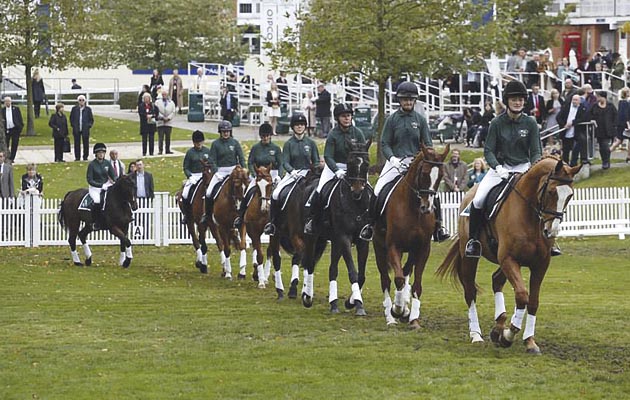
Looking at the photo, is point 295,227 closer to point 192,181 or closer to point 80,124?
point 192,181

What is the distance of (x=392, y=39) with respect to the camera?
40.2 metres

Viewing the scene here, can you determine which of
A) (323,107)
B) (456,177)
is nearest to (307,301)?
(456,177)

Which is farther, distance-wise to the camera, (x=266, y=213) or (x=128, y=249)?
(x=128, y=249)

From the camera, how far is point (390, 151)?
61.0ft

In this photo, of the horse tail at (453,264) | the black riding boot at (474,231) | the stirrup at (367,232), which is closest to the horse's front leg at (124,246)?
the stirrup at (367,232)

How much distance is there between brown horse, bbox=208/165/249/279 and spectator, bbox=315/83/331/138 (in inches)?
847

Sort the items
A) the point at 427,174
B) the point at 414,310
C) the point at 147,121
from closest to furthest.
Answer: the point at 427,174 < the point at 414,310 < the point at 147,121

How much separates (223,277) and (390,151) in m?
8.32

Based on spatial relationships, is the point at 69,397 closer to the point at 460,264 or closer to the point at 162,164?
the point at 460,264

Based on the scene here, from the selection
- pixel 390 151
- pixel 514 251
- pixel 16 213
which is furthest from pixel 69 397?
pixel 16 213

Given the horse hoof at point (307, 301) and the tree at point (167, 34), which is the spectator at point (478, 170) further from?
the tree at point (167, 34)

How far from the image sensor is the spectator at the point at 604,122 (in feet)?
122

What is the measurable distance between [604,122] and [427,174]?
21.0m

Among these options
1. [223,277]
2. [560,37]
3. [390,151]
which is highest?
[560,37]
